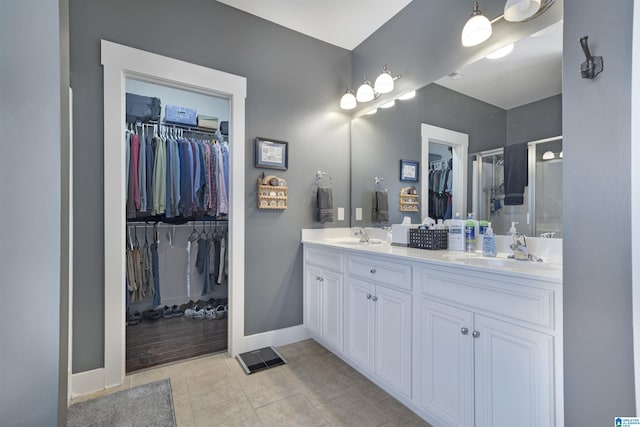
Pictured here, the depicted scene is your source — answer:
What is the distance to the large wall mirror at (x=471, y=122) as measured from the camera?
1478 mm

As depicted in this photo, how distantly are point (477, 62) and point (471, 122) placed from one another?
0.37 m

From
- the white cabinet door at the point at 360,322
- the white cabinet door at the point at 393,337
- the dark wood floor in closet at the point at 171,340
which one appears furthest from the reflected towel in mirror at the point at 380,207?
the dark wood floor in closet at the point at 171,340

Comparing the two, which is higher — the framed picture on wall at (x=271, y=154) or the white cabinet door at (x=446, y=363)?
the framed picture on wall at (x=271, y=154)

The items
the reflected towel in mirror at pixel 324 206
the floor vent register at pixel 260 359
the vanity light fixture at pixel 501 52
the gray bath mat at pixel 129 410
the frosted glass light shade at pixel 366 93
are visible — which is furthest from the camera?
the reflected towel in mirror at pixel 324 206

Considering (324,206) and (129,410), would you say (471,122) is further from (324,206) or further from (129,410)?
(129,410)

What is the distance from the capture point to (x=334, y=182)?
280 centimetres

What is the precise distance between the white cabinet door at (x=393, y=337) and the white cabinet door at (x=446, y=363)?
0.08 m

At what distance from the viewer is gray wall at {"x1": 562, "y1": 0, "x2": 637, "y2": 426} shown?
0.91 meters

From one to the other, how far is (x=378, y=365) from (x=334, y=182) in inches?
64.8

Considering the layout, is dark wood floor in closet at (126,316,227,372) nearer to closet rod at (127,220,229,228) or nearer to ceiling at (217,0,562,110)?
closet rod at (127,220,229,228)

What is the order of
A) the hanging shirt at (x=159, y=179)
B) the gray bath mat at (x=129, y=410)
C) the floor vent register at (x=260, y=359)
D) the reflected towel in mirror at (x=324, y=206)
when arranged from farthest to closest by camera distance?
the hanging shirt at (x=159, y=179) → the reflected towel in mirror at (x=324, y=206) → the floor vent register at (x=260, y=359) → the gray bath mat at (x=129, y=410)

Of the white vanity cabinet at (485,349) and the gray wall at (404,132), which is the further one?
the gray wall at (404,132)

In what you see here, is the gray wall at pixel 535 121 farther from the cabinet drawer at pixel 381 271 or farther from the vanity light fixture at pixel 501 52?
the cabinet drawer at pixel 381 271

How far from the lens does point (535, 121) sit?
5.10ft
